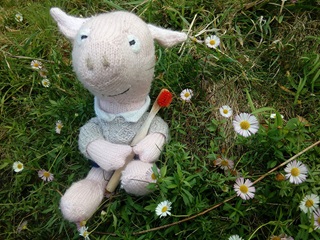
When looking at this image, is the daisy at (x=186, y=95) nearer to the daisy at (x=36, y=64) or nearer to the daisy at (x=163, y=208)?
the daisy at (x=163, y=208)

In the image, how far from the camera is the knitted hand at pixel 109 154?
4.47ft

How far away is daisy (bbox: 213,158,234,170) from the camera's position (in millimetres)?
1363

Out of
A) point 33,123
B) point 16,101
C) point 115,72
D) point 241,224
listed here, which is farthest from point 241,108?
point 16,101

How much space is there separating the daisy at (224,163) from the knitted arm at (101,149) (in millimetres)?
307

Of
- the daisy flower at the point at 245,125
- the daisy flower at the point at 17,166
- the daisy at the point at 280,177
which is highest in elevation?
the daisy flower at the point at 245,125

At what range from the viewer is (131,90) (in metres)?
1.33

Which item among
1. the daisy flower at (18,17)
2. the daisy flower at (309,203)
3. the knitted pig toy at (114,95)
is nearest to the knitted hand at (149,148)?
the knitted pig toy at (114,95)

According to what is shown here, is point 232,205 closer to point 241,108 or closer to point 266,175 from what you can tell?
point 266,175

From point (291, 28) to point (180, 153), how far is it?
0.86 metres

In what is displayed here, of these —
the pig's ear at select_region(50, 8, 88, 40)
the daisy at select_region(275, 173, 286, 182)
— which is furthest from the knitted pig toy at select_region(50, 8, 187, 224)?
the daisy at select_region(275, 173, 286, 182)

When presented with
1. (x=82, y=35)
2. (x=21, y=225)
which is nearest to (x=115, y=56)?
(x=82, y=35)

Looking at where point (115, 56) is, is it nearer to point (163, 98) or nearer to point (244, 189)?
point (163, 98)

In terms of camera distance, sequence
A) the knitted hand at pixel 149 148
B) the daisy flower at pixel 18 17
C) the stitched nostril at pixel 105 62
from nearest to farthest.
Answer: the stitched nostril at pixel 105 62, the knitted hand at pixel 149 148, the daisy flower at pixel 18 17

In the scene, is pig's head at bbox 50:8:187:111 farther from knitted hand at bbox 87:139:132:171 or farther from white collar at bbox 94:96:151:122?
knitted hand at bbox 87:139:132:171
